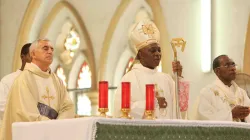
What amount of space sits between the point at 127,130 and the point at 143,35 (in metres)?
1.97

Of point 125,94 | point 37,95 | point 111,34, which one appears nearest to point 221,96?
point 37,95

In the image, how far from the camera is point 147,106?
442 centimetres

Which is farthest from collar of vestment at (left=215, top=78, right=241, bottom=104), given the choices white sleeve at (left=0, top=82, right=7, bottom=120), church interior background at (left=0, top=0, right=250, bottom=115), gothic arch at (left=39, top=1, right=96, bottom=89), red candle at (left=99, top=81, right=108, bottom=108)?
gothic arch at (left=39, top=1, right=96, bottom=89)

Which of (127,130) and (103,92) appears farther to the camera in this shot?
(103,92)

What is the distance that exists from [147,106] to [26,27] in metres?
8.89

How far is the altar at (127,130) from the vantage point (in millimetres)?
4059

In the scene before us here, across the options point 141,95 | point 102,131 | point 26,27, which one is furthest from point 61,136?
point 26,27

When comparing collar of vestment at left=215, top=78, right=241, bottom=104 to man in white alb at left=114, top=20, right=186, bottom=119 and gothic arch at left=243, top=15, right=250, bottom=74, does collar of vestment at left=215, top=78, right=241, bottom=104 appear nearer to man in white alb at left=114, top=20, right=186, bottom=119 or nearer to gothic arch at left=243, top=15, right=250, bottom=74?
man in white alb at left=114, top=20, right=186, bottom=119

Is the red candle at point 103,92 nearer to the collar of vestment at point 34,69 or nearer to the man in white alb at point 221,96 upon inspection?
the collar of vestment at point 34,69

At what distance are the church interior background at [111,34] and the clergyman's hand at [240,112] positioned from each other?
295 centimetres

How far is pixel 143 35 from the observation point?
601 cm

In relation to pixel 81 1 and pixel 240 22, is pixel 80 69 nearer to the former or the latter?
pixel 81 1

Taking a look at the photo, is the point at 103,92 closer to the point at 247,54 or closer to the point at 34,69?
the point at 34,69

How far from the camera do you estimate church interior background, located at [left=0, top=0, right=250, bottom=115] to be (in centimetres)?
963
